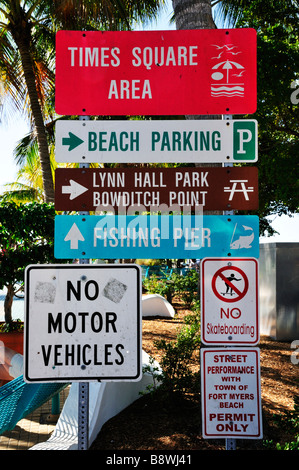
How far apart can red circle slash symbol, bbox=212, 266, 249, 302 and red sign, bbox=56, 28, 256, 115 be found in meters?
1.06

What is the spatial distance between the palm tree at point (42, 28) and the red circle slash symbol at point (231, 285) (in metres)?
8.40

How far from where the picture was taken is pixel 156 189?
9.91ft

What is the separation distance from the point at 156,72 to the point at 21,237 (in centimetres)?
500

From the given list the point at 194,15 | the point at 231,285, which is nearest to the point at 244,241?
the point at 231,285

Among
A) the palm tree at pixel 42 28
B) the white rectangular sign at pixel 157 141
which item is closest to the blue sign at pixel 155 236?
the white rectangular sign at pixel 157 141

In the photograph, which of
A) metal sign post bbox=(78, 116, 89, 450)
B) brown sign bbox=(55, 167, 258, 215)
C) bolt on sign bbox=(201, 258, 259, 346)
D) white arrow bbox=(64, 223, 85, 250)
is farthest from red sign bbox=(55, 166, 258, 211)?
metal sign post bbox=(78, 116, 89, 450)

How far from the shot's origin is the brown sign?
298cm

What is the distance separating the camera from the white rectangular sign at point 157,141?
9.74 ft

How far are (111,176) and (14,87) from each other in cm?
1236

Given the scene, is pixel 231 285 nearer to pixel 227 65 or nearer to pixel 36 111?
pixel 227 65

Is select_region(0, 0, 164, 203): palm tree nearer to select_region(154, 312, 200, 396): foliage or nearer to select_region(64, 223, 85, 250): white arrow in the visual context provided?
select_region(154, 312, 200, 396): foliage

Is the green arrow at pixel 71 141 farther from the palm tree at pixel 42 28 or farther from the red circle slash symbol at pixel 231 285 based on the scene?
the palm tree at pixel 42 28

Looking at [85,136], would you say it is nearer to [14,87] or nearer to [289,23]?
[289,23]
